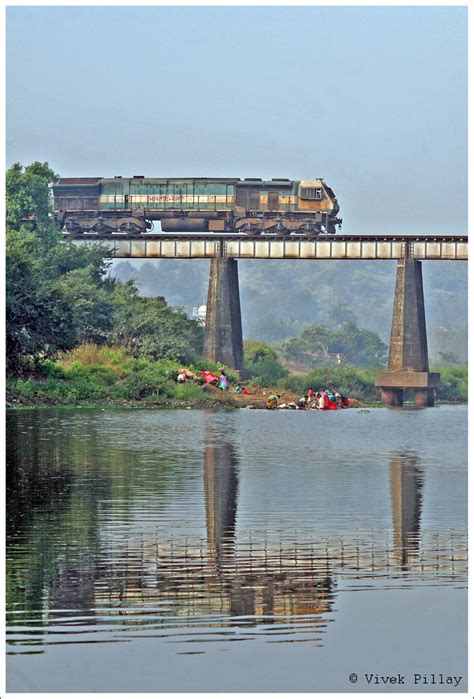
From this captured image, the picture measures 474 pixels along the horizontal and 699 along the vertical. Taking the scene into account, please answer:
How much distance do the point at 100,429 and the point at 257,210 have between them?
39.2 metres

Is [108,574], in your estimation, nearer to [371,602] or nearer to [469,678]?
[371,602]

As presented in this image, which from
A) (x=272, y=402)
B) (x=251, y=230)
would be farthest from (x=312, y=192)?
(x=272, y=402)

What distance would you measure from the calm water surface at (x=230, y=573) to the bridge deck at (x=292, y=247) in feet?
147

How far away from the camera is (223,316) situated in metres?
72.0

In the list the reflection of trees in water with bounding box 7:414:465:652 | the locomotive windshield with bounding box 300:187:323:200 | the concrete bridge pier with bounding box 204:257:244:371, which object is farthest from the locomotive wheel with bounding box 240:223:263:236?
the reflection of trees in water with bounding box 7:414:465:652

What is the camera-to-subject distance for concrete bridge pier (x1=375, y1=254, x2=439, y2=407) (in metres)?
71.6

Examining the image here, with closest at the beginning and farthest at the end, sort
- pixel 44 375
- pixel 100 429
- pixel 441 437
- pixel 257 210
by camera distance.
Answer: pixel 100 429 < pixel 441 437 < pixel 44 375 < pixel 257 210

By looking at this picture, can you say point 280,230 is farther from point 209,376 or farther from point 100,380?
point 100,380

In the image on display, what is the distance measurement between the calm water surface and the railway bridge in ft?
147

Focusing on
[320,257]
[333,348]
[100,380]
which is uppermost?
[320,257]

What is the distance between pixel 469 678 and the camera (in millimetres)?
10219

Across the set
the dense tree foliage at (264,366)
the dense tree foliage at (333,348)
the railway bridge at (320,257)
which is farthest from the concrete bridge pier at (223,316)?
the dense tree foliage at (333,348)

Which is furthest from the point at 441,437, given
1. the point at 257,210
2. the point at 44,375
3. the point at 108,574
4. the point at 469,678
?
the point at 257,210

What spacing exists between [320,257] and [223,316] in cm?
594
